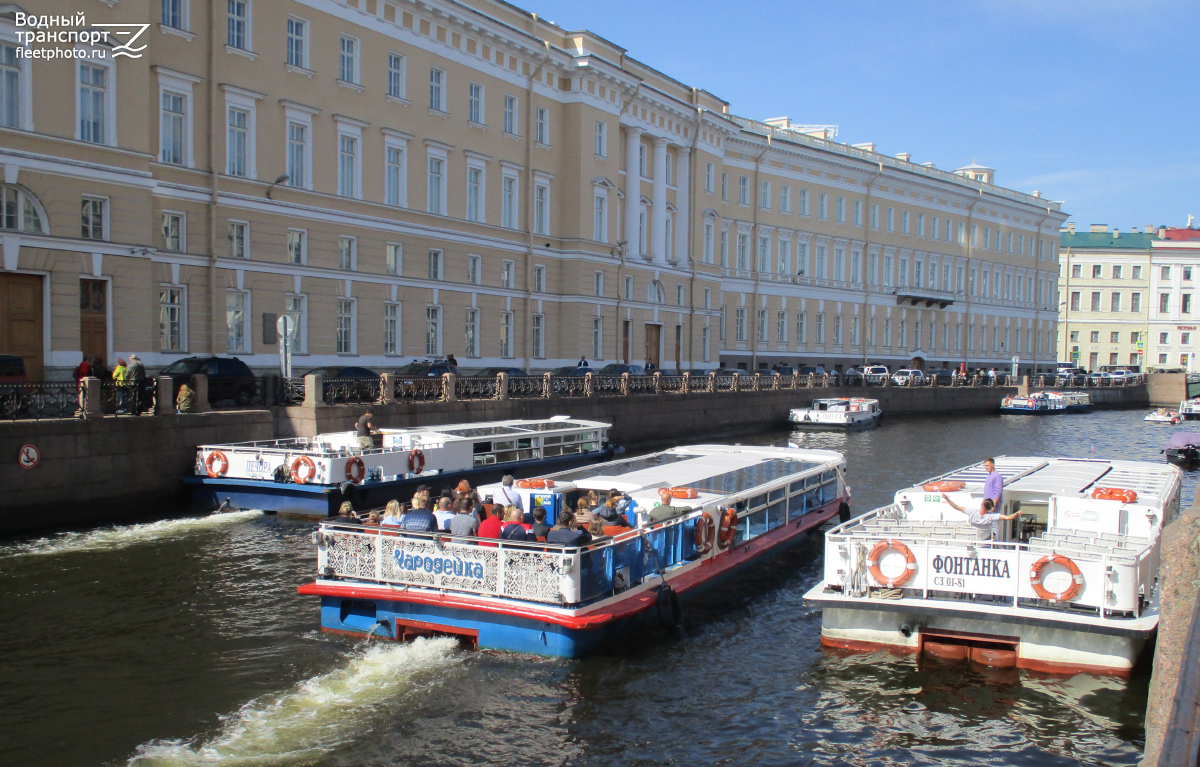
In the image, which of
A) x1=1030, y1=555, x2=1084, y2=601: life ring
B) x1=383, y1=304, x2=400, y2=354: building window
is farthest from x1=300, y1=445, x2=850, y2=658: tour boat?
x1=383, y1=304, x2=400, y2=354: building window

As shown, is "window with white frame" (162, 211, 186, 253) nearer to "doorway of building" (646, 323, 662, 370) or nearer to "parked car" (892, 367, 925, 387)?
"doorway of building" (646, 323, 662, 370)

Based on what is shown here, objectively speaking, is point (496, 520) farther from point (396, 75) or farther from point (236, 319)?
point (396, 75)

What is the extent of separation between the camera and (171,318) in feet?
82.4

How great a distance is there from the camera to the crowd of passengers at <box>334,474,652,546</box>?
10883 mm

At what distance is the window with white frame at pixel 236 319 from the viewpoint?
26.7 metres

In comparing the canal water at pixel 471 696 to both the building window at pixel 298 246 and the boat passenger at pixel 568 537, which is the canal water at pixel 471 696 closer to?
→ the boat passenger at pixel 568 537

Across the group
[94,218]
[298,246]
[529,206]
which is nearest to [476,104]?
[529,206]

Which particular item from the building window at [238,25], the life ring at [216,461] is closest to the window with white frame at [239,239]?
the building window at [238,25]

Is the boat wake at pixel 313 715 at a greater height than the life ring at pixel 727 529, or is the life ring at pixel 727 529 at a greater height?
the life ring at pixel 727 529

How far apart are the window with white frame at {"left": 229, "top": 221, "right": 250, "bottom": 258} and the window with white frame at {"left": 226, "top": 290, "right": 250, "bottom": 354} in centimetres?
105

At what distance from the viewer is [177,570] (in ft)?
45.7

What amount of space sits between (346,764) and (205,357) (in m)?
18.1

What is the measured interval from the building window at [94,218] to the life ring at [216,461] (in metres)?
7.13

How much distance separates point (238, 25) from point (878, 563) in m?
23.8
